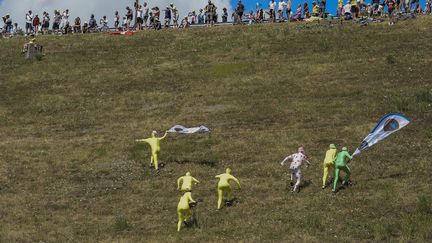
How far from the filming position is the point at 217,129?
135 feet

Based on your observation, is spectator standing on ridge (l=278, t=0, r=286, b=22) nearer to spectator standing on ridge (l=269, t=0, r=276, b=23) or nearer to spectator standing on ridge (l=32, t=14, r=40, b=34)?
spectator standing on ridge (l=269, t=0, r=276, b=23)

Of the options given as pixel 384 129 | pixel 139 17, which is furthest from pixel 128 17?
pixel 384 129

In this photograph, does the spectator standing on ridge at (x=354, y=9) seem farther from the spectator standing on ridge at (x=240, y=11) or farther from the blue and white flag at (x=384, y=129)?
the blue and white flag at (x=384, y=129)

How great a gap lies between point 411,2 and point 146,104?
2791 centimetres

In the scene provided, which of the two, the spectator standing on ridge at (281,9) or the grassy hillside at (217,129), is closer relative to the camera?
the grassy hillside at (217,129)

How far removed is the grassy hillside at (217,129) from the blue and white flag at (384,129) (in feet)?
4.44

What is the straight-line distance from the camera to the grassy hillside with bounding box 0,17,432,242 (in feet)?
93.1

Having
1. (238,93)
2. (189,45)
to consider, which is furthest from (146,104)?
(189,45)

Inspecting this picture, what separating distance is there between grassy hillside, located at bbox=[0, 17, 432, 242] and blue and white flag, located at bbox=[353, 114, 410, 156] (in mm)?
1353

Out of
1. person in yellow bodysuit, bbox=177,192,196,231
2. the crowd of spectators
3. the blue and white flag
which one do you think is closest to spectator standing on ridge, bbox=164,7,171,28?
the crowd of spectators

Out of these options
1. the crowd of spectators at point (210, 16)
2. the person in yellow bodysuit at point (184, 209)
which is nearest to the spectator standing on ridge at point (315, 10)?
the crowd of spectators at point (210, 16)

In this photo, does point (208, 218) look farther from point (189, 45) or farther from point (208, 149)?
point (189, 45)

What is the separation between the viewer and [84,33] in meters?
66.8

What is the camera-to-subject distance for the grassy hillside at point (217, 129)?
28.4 meters
